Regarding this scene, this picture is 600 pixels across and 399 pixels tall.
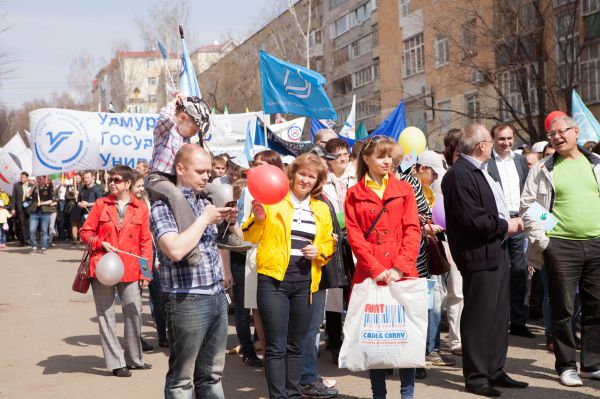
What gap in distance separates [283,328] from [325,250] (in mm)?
690

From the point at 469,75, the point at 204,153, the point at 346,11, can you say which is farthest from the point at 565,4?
the point at 346,11

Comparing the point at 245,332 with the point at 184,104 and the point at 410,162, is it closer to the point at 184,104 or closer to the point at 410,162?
the point at 410,162

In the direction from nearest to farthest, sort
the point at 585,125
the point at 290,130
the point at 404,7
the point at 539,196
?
the point at 539,196
the point at 585,125
the point at 290,130
the point at 404,7

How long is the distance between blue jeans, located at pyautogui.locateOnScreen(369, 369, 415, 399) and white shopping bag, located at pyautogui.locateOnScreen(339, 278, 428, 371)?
0.62ft

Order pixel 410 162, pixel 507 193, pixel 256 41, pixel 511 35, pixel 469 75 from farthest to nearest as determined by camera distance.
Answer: pixel 256 41 → pixel 469 75 → pixel 511 35 → pixel 507 193 → pixel 410 162

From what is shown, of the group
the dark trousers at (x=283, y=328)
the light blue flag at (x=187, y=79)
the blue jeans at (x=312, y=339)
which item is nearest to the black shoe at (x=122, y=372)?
the blue jeans at (x=312, y=339)

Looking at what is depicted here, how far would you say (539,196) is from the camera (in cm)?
691

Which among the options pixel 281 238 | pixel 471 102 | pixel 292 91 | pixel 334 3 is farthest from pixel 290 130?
pixel 334 3

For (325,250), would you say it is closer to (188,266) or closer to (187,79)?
(188,266)

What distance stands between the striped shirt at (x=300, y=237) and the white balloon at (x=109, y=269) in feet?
7.94

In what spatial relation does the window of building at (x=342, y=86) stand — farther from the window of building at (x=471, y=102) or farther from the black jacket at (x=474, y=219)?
the black jacket at (x=474, y=219)

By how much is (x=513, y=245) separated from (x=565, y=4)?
59.9ft

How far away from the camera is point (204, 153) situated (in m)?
4.70

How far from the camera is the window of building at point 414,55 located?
39750mm
